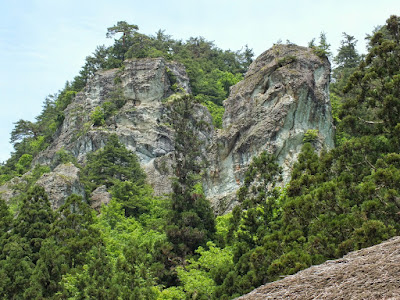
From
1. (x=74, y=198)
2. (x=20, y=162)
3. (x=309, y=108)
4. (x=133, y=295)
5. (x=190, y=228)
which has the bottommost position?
(x=133, y=295)

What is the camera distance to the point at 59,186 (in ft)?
91.0

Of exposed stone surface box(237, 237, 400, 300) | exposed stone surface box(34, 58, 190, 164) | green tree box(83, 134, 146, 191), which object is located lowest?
exposed stone surface box(237, 237, 400, 300)

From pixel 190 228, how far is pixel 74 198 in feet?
17.3

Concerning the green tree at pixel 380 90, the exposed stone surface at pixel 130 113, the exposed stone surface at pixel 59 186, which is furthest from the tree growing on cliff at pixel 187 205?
the exposed stone surface at pixel 130 113

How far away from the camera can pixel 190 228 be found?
2166cm

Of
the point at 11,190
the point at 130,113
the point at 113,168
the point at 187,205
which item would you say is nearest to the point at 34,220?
the point at 187,205

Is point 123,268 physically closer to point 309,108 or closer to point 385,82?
point 385,82

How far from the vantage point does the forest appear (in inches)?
492

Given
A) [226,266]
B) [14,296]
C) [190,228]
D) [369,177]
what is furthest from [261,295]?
[190,228]

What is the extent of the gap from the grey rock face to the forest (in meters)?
1.33

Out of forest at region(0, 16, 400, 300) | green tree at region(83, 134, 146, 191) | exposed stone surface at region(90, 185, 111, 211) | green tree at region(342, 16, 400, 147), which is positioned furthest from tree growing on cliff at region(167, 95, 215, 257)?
green tree at region(342, 16, 400, 147)

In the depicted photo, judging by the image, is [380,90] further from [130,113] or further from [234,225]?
[130,113]

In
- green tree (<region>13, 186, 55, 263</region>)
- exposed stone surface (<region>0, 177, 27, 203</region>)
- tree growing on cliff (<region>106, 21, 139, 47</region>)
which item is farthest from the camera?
tree growing on cliff (<region>106, 21, 139, 47</region>)

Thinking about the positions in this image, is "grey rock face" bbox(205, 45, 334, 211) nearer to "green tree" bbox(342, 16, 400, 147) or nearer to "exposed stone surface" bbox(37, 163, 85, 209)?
"exposed stone surface" bbox(37, 163, 85, 209)
